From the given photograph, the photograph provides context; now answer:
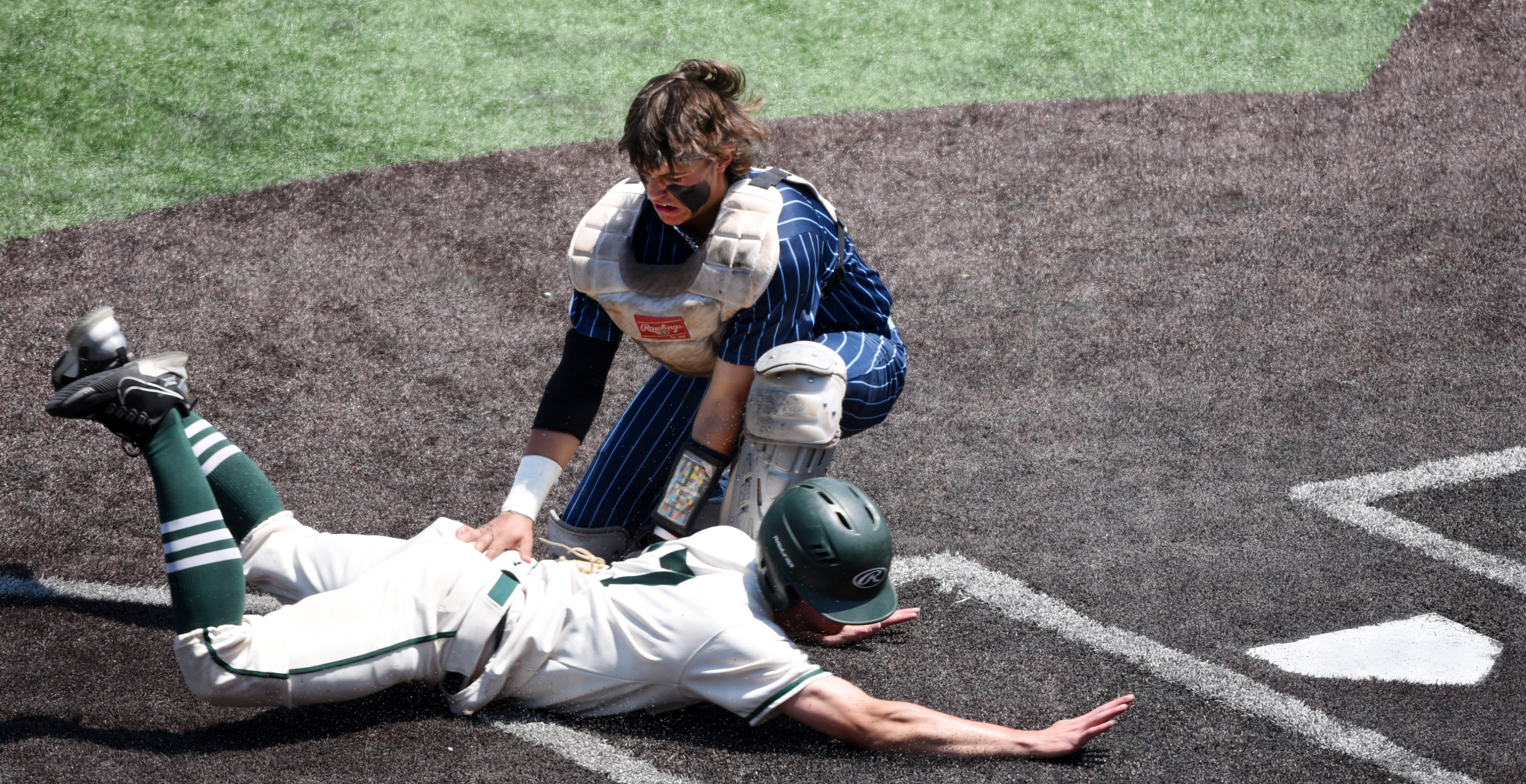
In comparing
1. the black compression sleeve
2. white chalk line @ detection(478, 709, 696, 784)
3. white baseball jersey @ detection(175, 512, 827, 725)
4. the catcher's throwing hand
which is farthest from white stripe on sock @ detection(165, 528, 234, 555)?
the black compression sleeve

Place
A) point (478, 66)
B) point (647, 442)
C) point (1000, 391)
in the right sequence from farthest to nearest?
point (478, 66), point (1000, 391), point (647, 442)

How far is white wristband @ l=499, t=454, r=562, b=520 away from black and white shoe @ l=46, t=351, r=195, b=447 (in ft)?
2.68

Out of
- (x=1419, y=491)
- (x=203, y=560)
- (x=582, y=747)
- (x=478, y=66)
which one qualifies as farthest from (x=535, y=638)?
(x=478, y=66)

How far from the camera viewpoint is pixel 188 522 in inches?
103

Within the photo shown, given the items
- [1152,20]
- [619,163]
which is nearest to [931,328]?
[619,163]

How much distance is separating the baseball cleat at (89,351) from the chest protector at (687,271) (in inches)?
42.9

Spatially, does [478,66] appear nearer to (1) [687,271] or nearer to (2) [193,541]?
(1) [687,271]

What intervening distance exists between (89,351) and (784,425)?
5.05ft

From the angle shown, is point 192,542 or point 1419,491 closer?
point 192,542

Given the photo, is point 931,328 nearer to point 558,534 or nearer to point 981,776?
point 558,534

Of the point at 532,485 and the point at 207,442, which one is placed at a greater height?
the point at 207,442

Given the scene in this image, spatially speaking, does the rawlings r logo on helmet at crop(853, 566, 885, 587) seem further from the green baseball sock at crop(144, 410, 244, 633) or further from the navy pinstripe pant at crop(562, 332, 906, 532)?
the green baseball sock at crop(144, 410, 244, 633)

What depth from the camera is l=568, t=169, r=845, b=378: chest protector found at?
3.12m

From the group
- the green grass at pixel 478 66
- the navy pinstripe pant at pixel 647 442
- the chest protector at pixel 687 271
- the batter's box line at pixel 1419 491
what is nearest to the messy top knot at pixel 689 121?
the chest protector at pixel 687 271
